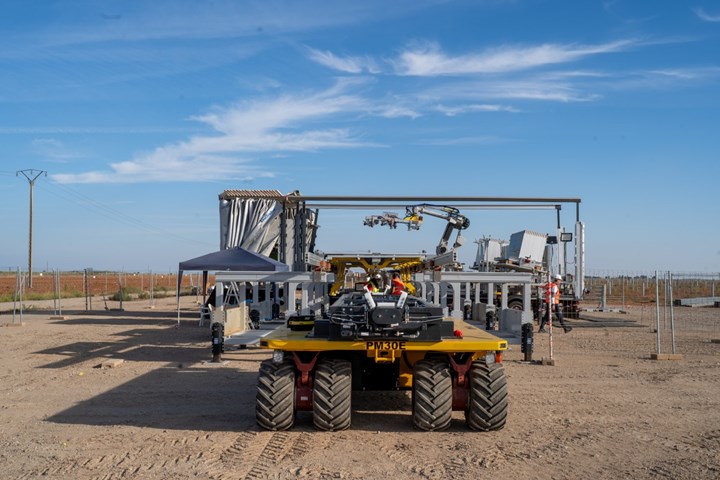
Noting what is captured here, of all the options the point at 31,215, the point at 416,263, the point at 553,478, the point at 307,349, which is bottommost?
the point at 553,478

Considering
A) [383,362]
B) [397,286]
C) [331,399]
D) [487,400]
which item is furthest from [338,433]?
[397,286]

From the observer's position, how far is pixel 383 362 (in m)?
8.45

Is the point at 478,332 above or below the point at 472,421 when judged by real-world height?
above

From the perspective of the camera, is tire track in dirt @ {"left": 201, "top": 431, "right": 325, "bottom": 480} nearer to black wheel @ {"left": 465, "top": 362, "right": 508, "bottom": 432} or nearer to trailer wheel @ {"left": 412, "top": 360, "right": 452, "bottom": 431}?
trailer wheel @ {"left": 412, "top": 360, "right": 452, "bottom": 431}

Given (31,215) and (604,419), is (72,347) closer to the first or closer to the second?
(604,419)

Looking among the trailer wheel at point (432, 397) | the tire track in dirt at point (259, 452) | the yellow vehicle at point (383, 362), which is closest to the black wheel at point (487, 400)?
the yellow vehicle at point (383, 362)

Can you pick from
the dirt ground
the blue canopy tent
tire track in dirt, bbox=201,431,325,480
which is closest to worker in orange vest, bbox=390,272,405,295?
the dirt ground

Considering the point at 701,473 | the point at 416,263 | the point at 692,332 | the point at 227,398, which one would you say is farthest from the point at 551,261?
the point at 701,473

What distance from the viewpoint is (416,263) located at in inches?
432

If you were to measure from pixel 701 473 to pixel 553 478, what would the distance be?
137 centimetres

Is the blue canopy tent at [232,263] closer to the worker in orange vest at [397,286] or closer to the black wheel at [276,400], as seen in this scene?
the worker in orange vest at [397,286]

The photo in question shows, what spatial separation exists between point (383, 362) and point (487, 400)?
4.04 feet

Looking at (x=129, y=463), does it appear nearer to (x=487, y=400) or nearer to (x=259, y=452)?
(x=259, y=452)

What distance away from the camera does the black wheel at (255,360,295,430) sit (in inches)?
320
